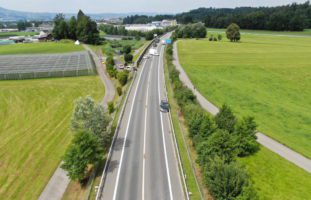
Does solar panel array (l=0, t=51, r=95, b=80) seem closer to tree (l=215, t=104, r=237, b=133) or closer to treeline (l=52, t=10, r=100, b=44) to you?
treeline (l=52, t=10, r=100, b=44)

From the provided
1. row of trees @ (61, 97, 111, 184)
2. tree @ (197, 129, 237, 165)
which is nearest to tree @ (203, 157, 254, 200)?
tree @ (197, 129, 237, 165)

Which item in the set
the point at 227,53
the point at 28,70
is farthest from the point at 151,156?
the point at 227,53

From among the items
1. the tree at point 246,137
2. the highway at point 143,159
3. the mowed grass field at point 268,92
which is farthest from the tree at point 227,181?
the tree at point 246,137

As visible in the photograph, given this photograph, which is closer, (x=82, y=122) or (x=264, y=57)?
(x=82, y=122)

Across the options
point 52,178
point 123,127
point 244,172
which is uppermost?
point 244,172

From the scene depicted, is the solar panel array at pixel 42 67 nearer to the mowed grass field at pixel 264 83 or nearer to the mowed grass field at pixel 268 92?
the mowed grass field at pixel 268 92

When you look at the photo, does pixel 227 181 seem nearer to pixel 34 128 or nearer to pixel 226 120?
pixel 226 120

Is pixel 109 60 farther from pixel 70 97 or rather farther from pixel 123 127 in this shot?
pixel 123 127
